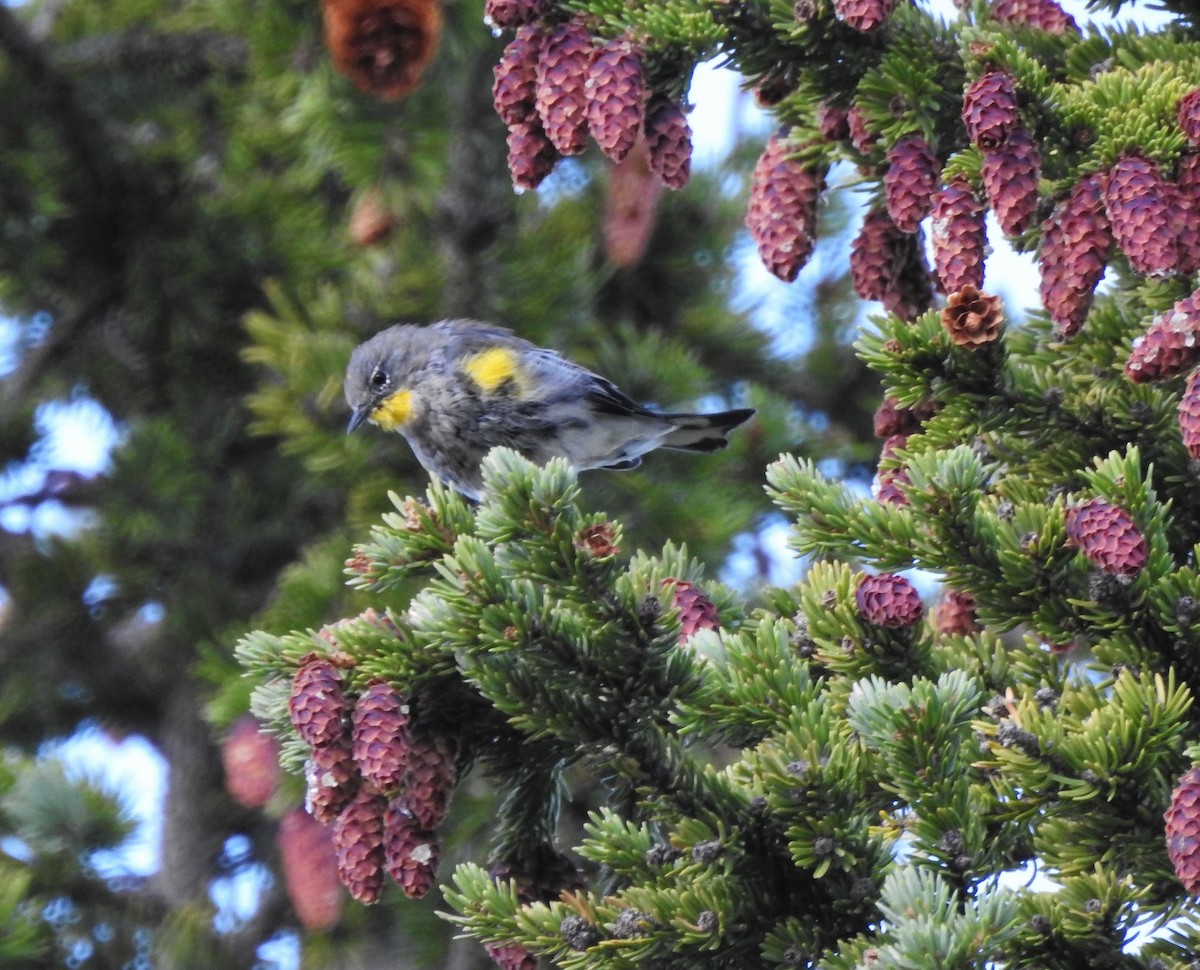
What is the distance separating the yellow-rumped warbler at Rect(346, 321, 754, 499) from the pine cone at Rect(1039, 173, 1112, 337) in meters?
2.33

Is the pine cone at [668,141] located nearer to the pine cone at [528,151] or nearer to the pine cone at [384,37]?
the pine cone at [528,151]

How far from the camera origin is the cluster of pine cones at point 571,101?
234 centimetres

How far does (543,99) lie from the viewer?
240 centimetres

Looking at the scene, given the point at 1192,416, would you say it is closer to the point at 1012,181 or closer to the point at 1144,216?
the point at 1144,216

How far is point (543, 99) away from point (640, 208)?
261 cm

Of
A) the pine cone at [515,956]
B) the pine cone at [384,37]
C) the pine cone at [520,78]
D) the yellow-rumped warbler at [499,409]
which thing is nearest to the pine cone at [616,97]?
the pine cone at [520,78]

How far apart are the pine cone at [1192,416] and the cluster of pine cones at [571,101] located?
2.68 ft

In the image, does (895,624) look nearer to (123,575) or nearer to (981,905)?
(981,905)

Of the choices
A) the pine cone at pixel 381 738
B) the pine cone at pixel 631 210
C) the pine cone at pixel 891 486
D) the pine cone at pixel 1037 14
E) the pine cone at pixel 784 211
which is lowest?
the pine cone at pixel 631 210

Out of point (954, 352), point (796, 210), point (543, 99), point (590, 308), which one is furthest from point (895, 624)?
point (590, 308)

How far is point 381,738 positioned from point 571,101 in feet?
3.22

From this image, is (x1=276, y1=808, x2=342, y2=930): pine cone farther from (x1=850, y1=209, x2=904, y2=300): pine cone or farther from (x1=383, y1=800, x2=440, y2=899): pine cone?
(x1=850, y1=209, x2=904, y2=300): pine cone

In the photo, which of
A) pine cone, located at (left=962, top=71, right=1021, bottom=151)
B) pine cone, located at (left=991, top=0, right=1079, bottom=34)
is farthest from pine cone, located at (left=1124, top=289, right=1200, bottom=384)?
pine cone, located at (left=991, top=0, right=1079, bottom=34)

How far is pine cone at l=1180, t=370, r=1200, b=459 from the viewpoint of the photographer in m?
2.04
